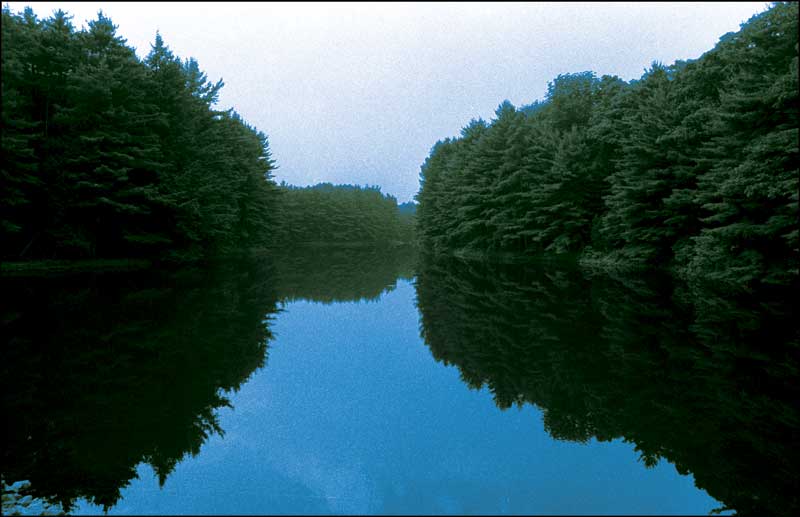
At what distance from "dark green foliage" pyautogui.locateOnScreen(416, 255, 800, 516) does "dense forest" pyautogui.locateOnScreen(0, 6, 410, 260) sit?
757 inches

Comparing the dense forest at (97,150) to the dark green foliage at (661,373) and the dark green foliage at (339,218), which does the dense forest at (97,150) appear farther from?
the dark green foliage at (339,218)

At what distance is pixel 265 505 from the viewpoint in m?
4.17

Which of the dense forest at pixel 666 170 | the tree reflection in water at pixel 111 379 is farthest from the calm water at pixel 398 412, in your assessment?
the dense forest at pixel 666 170

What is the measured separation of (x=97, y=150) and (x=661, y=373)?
26.0 meters

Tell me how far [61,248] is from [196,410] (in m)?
25.2

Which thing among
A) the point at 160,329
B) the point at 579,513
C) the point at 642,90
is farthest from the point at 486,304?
the point at 642,90

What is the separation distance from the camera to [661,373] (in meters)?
7.84

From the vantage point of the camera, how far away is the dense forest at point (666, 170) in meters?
17.7

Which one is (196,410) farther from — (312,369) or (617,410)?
(617,410)

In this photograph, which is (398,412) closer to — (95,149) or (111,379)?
(111,379)

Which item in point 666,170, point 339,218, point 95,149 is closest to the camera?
point 95,149

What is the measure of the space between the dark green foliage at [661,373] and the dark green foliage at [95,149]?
19.1 m

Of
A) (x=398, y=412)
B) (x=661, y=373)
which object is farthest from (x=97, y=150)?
(x=661, y=373)

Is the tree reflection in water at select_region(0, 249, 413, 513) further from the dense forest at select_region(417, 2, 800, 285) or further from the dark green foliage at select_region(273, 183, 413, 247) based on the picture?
the dark green foliage at select_region(273, 183, 413, 247)
